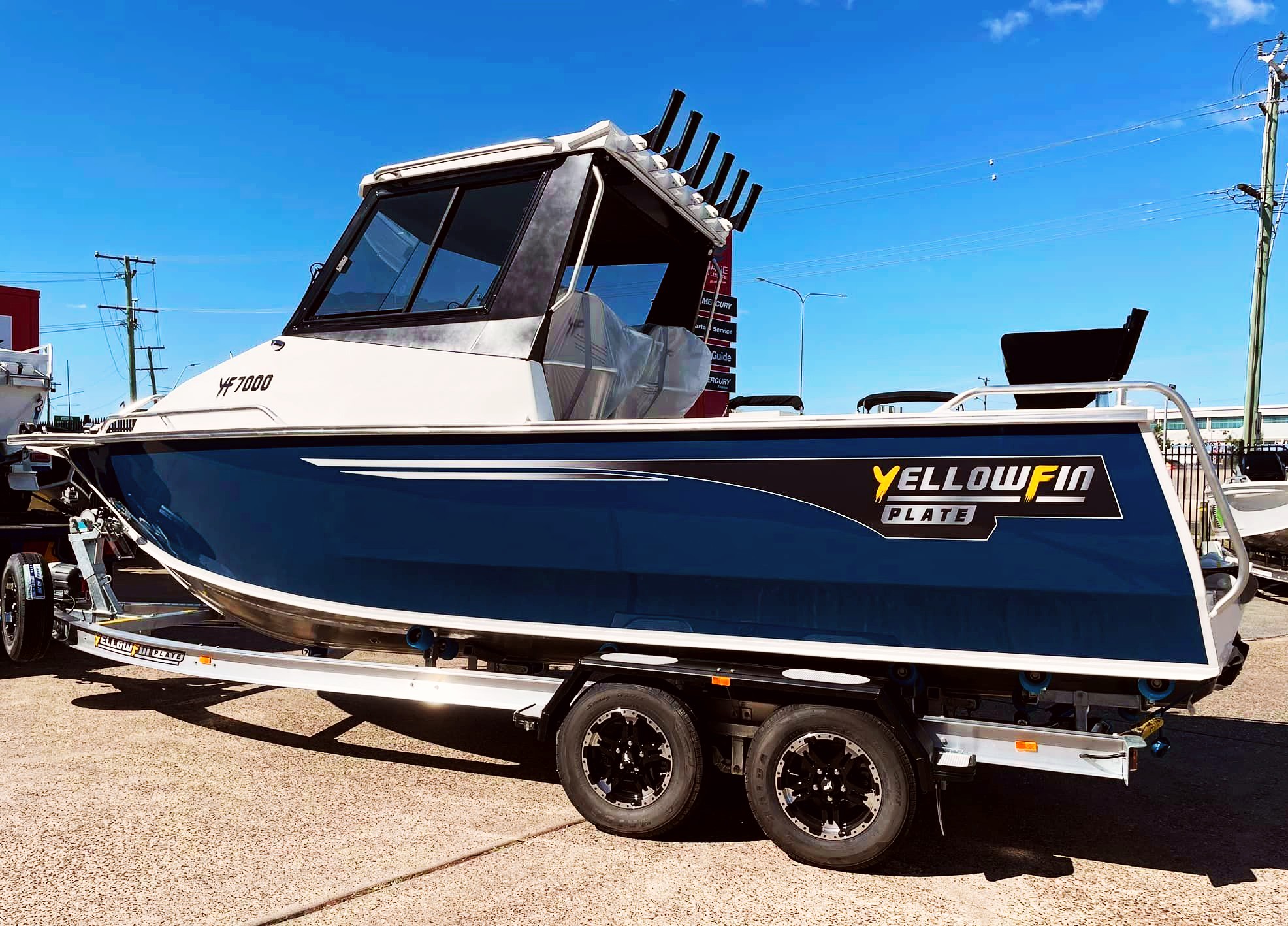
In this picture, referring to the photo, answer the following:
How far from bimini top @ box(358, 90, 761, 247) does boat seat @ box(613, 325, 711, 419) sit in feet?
2.31

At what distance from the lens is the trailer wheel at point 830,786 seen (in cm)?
362

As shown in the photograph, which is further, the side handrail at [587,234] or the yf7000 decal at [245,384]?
the yf7000 decal at [245,384]

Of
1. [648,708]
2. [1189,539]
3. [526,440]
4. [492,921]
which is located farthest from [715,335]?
[492,921]

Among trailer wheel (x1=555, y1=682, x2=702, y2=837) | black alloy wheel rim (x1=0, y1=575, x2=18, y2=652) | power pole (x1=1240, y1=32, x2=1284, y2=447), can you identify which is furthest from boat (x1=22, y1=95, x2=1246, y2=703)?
power pole (x1=1240, y1=32, x2=1284, y2=447)

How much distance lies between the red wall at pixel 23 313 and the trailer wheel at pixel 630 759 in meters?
17.6

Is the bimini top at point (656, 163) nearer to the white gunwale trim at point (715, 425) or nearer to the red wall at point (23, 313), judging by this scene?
the white gunwale trim at point (715, 425)

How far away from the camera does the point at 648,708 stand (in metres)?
4.00

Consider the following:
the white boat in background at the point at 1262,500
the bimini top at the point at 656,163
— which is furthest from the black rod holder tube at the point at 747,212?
the white boat in background at the point at 1262,500

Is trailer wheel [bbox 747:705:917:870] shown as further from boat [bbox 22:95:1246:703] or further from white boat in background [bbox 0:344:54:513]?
white boat in background [bbox 0:344:54:513]

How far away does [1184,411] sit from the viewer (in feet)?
11.1

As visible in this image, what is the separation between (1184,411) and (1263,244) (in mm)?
23292

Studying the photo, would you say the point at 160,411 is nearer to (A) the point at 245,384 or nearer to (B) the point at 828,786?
(A) the point at 245,384

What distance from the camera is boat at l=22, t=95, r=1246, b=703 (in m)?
3.39

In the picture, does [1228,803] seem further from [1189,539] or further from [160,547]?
[160,547]
